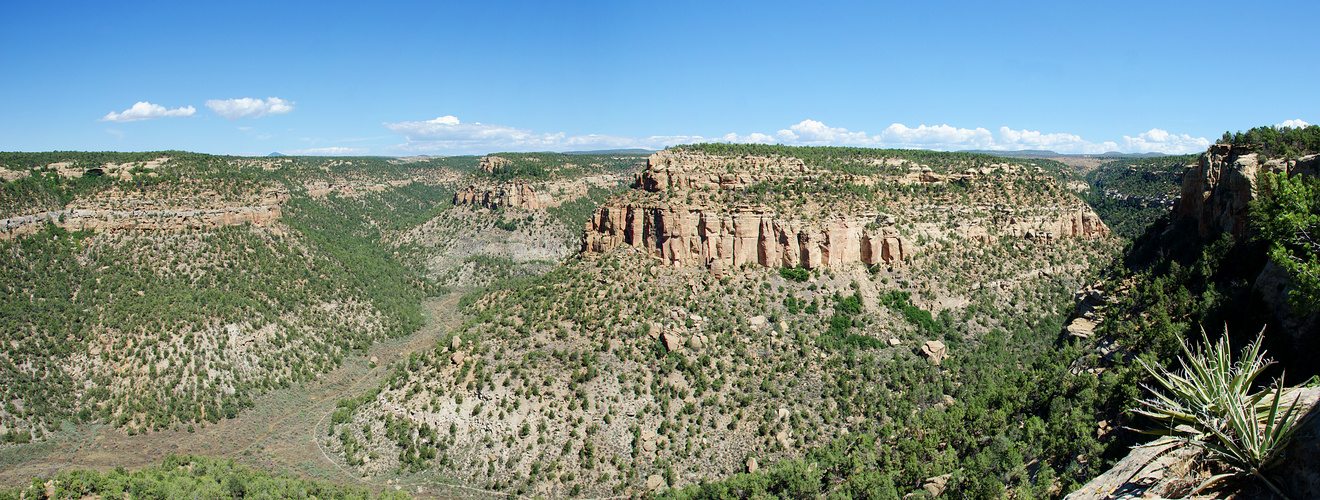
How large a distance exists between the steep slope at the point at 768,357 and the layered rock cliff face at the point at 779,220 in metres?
0.26

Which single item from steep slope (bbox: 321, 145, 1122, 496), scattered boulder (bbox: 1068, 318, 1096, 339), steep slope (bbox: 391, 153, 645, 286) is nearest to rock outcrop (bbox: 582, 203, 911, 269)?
steep slope (bbox: 321, 145, 1122, 496)

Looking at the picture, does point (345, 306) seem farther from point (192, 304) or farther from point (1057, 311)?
point (1057, 311)

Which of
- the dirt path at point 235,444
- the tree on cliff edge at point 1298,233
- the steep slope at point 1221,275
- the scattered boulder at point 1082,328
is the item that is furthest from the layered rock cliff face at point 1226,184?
the dirt path at point 235,444

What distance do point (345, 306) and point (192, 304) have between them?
15534 millimetres

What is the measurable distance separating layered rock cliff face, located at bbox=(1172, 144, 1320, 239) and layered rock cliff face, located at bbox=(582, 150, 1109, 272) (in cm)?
1802

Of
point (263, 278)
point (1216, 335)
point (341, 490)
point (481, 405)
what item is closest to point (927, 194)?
point (1216, 335)

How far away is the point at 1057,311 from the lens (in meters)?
54.8

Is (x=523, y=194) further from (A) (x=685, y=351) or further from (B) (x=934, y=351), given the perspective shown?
(B) (x=934, y=351)

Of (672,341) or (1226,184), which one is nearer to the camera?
(1226,184)

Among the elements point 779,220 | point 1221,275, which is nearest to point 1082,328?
point 1221,275

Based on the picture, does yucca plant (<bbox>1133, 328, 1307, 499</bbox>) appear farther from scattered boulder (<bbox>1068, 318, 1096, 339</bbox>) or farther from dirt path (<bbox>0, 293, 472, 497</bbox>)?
dirt path (<bbox>0, 293, 472, 497</bbox>)

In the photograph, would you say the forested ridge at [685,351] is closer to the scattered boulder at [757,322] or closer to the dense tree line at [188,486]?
the dense tree line at [188,486]

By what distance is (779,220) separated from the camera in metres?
57.4

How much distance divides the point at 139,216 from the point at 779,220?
222ft
